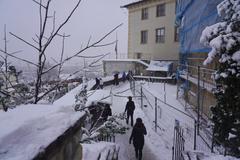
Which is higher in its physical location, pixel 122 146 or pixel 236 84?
pixel 236 84

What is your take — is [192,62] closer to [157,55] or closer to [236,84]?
[236,84]

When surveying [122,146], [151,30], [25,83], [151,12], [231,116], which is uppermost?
[151,12]

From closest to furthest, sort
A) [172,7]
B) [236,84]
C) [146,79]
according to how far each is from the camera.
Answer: [236,84]
[146,79]
[172,7]

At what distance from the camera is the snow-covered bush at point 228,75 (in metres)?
5.55

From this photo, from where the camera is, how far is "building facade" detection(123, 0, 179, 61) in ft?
101

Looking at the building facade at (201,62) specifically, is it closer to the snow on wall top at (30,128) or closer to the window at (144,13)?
the snow on wall top at (30,128)

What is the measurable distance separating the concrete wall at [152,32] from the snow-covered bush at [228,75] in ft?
81.4

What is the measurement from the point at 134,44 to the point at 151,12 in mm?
5038

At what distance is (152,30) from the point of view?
107 ft

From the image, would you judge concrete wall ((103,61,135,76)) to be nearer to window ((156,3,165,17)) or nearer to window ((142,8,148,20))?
window ((142,8,148,20))

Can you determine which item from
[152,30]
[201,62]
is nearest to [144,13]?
[152,30]

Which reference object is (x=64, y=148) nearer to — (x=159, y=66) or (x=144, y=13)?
(x=159, y=66)

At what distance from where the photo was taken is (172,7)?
3056 cm

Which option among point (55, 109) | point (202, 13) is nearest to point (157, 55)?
point (202, 13)
